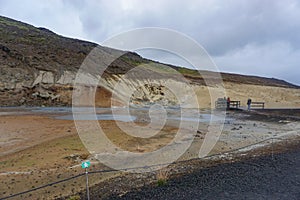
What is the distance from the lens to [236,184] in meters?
6.76

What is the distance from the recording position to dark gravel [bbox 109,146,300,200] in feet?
19.9

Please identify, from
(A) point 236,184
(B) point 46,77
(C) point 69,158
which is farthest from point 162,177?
(B) point 46,77

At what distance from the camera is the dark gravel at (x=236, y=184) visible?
6051 mm

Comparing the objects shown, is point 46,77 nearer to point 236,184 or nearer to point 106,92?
point 106,92

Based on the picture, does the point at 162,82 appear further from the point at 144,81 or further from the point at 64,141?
the point at 64,141

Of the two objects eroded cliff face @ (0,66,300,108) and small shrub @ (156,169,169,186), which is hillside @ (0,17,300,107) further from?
small shrub @ (156,169,169,186)

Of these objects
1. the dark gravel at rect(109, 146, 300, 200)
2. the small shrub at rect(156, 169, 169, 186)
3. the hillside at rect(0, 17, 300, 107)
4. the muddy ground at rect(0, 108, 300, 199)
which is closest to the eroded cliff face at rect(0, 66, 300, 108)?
the hillside at rect(0, 17, 300, 107)

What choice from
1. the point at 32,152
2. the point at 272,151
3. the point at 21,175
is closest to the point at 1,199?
the point at 21,175

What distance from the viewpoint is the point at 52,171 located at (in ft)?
27.2

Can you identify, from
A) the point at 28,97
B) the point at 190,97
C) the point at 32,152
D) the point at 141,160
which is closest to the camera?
the point at 141,160

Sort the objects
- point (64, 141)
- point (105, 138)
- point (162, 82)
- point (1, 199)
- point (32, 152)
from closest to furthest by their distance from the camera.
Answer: point (1, 199)
point (32, 152)
point (64, 141)
point (105, 138)
point (162, 82)

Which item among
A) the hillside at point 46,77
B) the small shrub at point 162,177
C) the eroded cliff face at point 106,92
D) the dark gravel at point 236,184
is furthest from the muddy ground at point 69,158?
the hillside at point 46,77

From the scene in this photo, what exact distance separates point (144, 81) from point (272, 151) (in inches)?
1618

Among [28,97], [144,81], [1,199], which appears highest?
[144,81]
